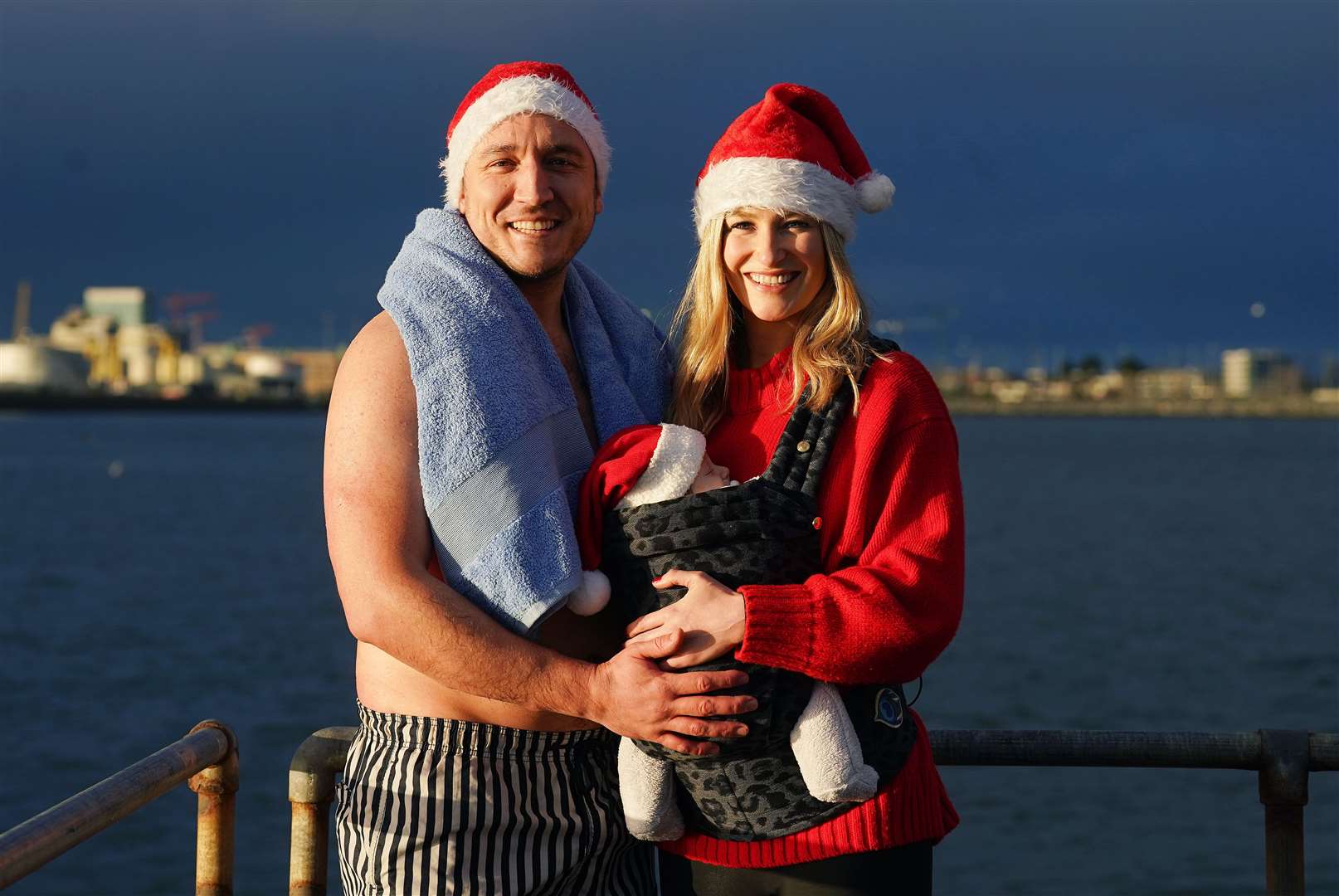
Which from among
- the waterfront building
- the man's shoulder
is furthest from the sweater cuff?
the waterfront building

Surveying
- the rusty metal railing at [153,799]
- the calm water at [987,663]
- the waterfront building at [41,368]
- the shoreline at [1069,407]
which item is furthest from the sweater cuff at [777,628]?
the shoreline at [1069,407]

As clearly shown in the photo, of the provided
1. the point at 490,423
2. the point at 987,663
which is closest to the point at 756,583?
the point at 490,423

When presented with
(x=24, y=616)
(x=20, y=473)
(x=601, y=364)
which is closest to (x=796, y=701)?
(x=601, y=364)

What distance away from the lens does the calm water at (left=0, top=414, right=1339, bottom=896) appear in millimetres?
10695

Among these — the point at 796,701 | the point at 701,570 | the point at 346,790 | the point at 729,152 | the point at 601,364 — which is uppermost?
the point at 729,152

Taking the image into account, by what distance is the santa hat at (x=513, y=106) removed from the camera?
270 centimetres

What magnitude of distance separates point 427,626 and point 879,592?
0.75 meters

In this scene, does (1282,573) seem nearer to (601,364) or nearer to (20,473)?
(601,364)

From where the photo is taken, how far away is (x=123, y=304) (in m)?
162

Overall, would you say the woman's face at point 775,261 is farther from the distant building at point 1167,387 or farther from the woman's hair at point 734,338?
the distant building at point 1167,387

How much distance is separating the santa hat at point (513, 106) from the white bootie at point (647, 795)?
1.14 meters

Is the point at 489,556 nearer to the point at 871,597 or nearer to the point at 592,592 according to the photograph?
the point at 592,592

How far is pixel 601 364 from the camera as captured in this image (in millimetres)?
2773

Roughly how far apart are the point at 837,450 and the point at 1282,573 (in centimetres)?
2789
